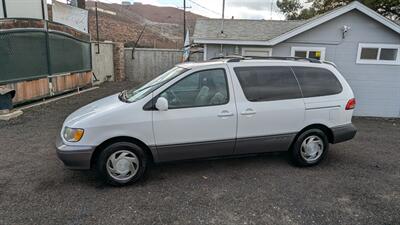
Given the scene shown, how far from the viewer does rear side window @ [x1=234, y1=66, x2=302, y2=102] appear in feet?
13.3

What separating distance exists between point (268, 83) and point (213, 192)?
1.82 meters

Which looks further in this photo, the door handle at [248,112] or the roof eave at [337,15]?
the roof eave at [337,15]

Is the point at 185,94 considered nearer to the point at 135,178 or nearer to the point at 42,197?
the point at 135,178

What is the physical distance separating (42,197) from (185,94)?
2.24 metres


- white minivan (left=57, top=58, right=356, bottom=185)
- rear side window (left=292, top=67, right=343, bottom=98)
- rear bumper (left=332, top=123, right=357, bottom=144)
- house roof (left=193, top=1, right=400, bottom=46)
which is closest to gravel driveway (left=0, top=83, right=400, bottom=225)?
white minivan (left=57, top=58, right=356, bottom=185)

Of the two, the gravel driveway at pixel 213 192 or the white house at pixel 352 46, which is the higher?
the white house at pixel 352 46

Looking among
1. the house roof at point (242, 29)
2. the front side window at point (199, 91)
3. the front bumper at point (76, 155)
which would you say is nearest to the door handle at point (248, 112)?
the front side window at point (199, 91)

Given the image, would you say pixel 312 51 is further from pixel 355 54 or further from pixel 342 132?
pixel 342 132

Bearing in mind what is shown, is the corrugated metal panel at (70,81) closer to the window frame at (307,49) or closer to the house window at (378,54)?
the window frame at (307,49)

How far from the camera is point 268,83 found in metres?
4.16

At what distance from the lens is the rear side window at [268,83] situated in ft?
13.3

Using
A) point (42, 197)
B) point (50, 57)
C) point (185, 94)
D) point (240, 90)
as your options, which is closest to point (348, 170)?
Result: point (240, 90)

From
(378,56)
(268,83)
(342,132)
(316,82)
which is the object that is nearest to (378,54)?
(378,56)

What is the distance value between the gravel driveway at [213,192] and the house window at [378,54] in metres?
5.10
